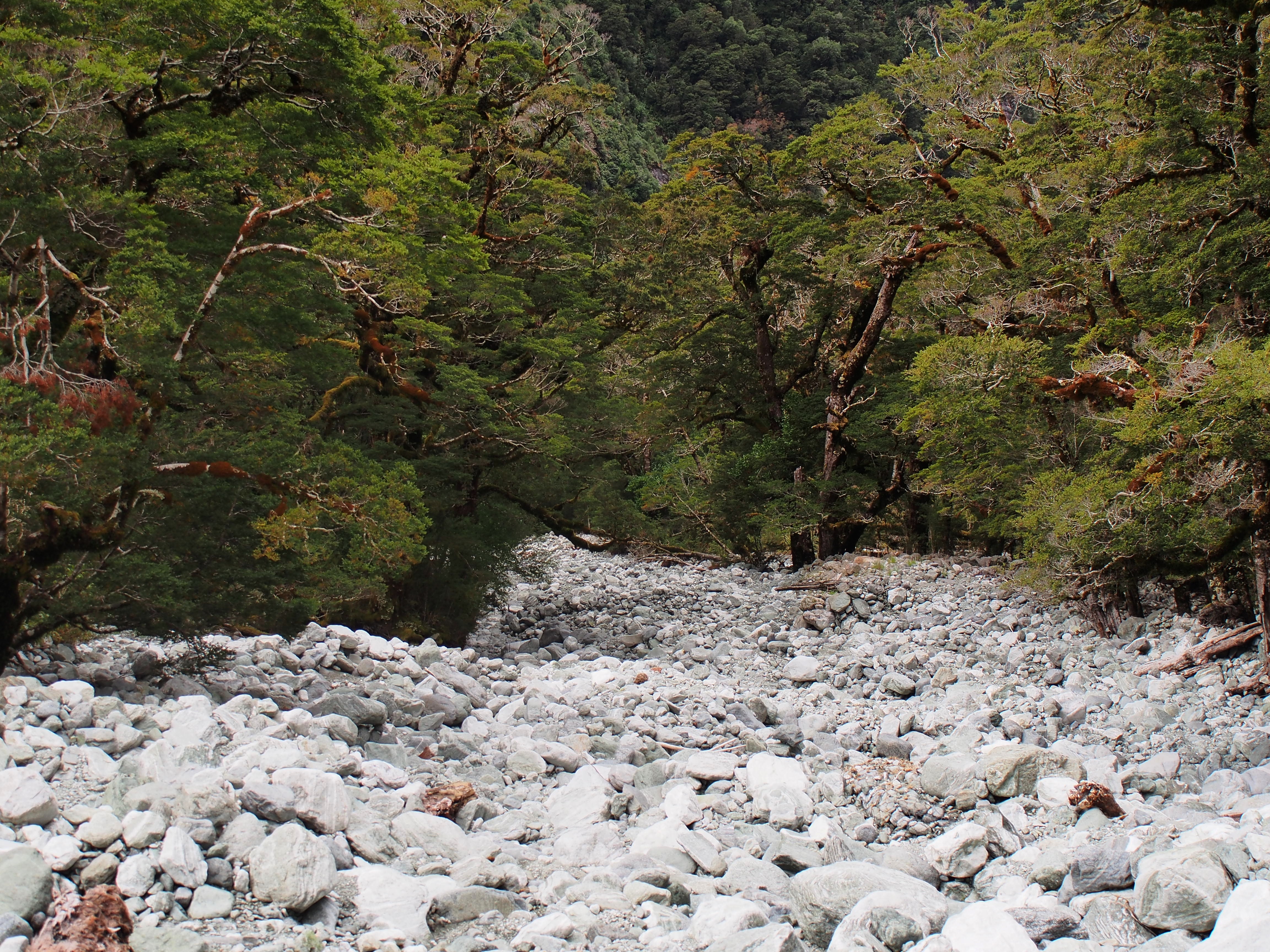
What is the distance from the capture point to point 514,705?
24.2ft

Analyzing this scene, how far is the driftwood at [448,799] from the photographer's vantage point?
4.79m

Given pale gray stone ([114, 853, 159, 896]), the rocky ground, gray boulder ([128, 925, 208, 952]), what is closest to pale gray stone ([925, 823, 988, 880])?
the rocky ground

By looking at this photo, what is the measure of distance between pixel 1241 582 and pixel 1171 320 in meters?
2.44

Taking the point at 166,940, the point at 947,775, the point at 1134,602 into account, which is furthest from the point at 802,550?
the point at 166,940

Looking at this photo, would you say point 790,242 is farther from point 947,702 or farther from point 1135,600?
point 947,702

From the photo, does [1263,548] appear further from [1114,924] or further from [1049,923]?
[1049,923]

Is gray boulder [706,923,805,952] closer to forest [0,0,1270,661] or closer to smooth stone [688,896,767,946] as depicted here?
smooth stone [688,896,767,946]

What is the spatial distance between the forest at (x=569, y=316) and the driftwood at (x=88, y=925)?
2.74 m

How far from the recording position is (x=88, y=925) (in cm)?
302

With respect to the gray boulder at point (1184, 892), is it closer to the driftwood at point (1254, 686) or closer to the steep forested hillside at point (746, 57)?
the driftwood at point (1254, 686)

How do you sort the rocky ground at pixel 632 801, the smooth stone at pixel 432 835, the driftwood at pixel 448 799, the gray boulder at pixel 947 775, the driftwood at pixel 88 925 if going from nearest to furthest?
the driftwood at pixel 88 925
the rocky ground at pixel 632 801
the smooth stone at pixel 432 835
the driftwood at pixel 448 799
the gray boulder at pixel 947 775

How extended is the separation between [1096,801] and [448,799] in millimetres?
3364

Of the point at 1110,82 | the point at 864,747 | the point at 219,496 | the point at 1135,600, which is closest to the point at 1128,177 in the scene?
the point at 1110,82

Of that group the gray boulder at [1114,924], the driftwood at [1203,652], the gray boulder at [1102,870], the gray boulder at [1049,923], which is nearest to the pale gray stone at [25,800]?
the gray boulder at [1049,923]
